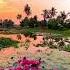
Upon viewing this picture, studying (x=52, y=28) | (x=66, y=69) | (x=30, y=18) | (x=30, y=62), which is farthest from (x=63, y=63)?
(x=30, y=18)

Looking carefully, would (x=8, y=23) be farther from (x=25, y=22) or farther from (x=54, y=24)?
(x=54, y=24)

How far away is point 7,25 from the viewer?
65688mm

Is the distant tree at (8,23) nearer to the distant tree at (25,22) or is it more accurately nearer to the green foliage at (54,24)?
the distant tree at (25,22)

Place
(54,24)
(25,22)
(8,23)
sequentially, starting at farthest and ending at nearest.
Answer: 1. (8,23)
2. (25,22)
3. (54,24)

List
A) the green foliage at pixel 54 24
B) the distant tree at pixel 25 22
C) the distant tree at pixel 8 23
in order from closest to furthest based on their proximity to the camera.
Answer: the green foliage at pixel 54 24 < the distant tree at pixel 25 22 < the distant tree at pixel 8 23

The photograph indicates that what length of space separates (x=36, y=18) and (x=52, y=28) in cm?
936

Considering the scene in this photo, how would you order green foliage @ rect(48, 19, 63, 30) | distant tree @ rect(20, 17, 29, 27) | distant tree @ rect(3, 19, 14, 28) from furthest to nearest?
distant tree @ rect(3, 19, 14, 28)
distant tree @ rect(20, 17, 29, 27)
green foliage @ rect(48, 19, 63, 30)

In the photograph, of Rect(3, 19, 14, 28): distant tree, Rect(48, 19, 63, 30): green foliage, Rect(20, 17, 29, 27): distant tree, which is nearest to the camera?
Rect(48, 19, 63, 30): green foliage

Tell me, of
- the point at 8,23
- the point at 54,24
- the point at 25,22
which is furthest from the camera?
the point at 8,23

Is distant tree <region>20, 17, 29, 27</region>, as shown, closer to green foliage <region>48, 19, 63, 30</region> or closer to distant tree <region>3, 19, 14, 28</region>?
distant tree <region>3, 19, 14, 28</region>

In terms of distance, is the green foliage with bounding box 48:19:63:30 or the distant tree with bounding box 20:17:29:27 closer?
the green foliage with bounding box 48:19:63:30

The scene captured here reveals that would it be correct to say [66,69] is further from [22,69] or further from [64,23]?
[64,23]

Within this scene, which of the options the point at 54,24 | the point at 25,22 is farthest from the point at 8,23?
the point at 54,24

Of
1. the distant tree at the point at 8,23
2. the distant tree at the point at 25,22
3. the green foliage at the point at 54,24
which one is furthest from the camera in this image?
the distant tree at the point at 8,23
